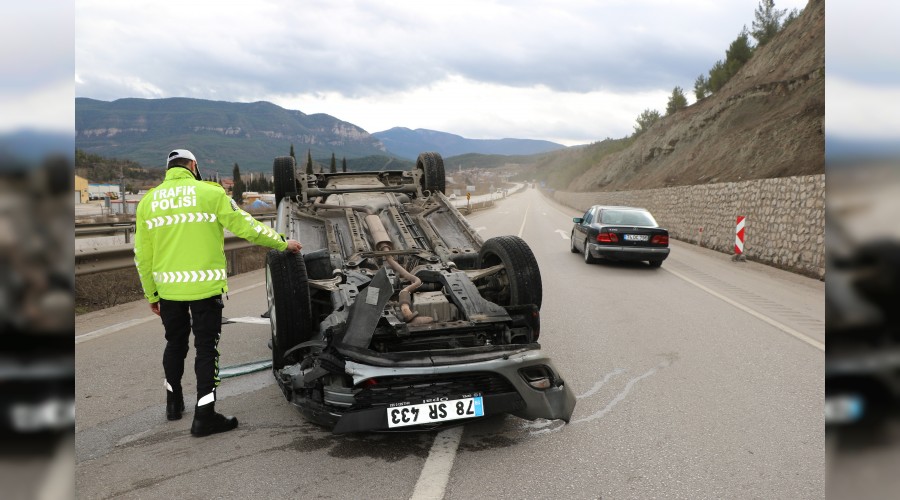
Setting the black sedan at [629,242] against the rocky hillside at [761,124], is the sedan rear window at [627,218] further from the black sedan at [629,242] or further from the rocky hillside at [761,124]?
the rocky hillside at [761,124]

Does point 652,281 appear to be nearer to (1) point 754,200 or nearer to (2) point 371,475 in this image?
(1) point 754,200

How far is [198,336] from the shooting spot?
4340 mm

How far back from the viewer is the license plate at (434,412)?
3.68 m

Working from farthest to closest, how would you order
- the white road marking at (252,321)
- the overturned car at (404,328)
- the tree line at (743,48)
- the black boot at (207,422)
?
the tree line at (743,48) < the white road marking at (252,321) < the black boot at (207,422) < the overturned car at (404,328)

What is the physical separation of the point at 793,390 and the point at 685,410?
1239 mm

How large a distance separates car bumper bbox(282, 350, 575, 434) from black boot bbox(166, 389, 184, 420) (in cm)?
103

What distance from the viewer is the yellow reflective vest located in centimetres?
422

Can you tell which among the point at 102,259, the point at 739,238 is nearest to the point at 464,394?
the point at 102,259

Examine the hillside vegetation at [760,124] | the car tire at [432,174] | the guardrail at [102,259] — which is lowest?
the guardrail at [102,259]

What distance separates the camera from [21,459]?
88cm

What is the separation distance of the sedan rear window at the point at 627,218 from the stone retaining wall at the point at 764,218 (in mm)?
3245

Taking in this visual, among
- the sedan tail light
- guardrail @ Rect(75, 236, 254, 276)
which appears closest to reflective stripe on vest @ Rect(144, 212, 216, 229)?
guardrail @ Rect(75, 236, 254, 276)

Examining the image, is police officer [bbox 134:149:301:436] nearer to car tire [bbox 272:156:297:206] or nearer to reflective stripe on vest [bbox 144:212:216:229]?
reflective stripe on vest [bbox 144:212:216:229]

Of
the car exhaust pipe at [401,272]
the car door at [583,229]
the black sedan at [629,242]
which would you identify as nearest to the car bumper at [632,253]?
the black sedan at [629,242]
